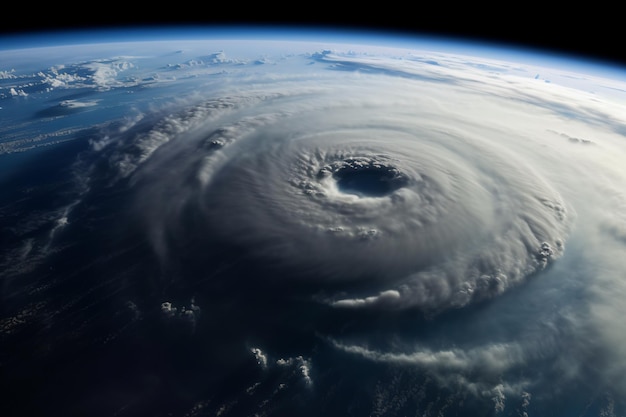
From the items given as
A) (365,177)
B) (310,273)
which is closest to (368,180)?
(365,177)

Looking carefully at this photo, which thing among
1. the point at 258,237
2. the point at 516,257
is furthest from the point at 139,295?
the point at 516,257

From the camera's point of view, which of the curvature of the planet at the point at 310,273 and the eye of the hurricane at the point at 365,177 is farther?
the eye of the hurricane at the point at 365,177

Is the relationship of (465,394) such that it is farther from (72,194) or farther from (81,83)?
(81,83)

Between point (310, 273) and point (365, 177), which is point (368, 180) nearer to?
point (365, 177)

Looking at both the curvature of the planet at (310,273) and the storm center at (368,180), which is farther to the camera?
the storm center at (368,180)

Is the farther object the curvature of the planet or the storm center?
the storm center
